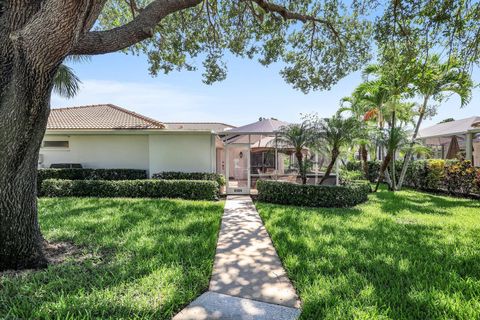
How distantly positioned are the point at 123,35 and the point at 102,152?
12.4 metres

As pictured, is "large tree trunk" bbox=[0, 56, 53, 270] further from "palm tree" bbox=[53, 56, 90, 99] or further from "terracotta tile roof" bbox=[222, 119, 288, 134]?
"terracotta tile roof" bbox=[222, 119, 288, 134]

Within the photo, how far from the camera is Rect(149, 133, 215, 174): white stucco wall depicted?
50.9 ft

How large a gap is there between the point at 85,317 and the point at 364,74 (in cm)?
1764

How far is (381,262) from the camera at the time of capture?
5.15m

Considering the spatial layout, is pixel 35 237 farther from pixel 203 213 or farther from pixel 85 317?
pixel 203 213

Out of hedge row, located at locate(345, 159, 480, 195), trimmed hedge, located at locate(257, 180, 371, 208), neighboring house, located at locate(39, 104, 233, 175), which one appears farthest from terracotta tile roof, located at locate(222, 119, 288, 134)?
hedge row, located at locate(345, 159, 480, 195)

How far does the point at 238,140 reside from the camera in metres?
16.0

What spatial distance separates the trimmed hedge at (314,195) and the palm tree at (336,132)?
5.56 feet

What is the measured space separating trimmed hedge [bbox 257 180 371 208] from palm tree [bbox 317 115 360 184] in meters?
1.70

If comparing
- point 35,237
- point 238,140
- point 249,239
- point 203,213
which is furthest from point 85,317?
point 238,140

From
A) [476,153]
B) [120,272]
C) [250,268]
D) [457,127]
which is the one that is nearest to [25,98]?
[120,272]

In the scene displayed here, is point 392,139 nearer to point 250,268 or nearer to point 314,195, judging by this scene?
point 314,195

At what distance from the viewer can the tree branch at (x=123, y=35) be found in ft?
16.4

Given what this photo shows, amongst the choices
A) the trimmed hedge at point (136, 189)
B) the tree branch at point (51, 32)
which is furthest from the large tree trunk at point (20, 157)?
the trimmed hedge at point (136, 189)
